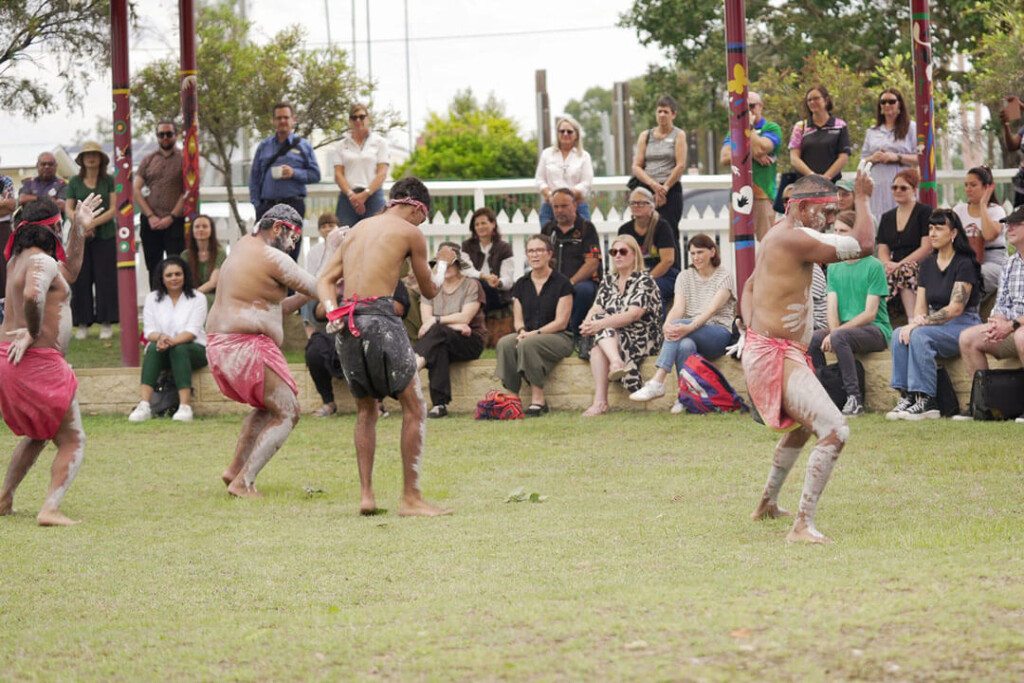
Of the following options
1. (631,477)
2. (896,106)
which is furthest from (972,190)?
(631,477)

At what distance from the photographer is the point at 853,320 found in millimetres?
12406

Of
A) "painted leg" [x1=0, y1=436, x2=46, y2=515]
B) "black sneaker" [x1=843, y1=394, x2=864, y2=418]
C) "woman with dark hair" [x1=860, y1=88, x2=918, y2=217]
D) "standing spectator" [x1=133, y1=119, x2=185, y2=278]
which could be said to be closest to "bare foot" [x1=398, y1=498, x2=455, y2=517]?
"painted leg" [x1=0, y1=436, x2=46, y2=515]

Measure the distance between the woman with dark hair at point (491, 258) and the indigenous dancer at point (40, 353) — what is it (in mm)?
5838

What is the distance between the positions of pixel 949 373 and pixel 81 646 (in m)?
8.24

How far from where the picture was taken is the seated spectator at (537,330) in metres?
13.1

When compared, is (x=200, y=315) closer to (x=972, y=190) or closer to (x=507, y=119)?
(x=972, y=190)

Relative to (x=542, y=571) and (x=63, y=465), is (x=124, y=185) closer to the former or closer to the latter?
(x=63, y=465)

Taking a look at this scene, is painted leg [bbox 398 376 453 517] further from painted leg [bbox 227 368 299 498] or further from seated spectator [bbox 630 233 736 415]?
seated spectator [bbox 630 233 736 415]

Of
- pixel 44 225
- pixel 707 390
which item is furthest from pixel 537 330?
pixel 44 225

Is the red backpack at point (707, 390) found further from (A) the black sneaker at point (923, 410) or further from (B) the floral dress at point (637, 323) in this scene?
(A) the black sneaker at point (923, 410)

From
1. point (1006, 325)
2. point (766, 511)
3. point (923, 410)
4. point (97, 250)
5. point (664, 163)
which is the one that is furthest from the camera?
point (97, 250)

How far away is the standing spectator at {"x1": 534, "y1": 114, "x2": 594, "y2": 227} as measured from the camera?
1493 centimetres

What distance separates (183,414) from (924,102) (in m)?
7.77

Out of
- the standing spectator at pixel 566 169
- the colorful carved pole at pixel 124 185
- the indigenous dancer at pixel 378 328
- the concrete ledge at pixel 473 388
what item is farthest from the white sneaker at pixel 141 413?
the indigenous dancer at pixel 378 328
